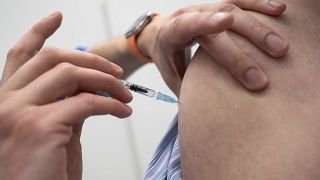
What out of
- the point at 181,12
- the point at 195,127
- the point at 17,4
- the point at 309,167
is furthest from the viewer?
the point at 17,4

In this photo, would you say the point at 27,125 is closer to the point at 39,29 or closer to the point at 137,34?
the point at 39,29

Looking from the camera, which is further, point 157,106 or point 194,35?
point 157,106

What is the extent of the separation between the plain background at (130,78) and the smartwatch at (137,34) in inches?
29.3

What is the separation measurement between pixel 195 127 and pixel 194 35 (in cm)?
18

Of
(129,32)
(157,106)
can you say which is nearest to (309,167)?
(129,32)

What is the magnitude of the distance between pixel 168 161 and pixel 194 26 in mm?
283

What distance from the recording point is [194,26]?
621 millimetres

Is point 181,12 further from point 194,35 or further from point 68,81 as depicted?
point 68,81

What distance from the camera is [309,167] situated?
18.6 inches

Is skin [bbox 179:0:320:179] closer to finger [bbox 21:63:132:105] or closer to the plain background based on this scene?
finger [bbox 21:63:132:105]

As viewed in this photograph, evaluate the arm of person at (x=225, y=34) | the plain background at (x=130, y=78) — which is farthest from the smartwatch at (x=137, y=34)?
the plain background at (x=130, y=78)

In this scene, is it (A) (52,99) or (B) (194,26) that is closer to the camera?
(A) (52,99)

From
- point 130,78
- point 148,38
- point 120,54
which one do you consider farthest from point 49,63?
point 130,78

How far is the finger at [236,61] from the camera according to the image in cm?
54
